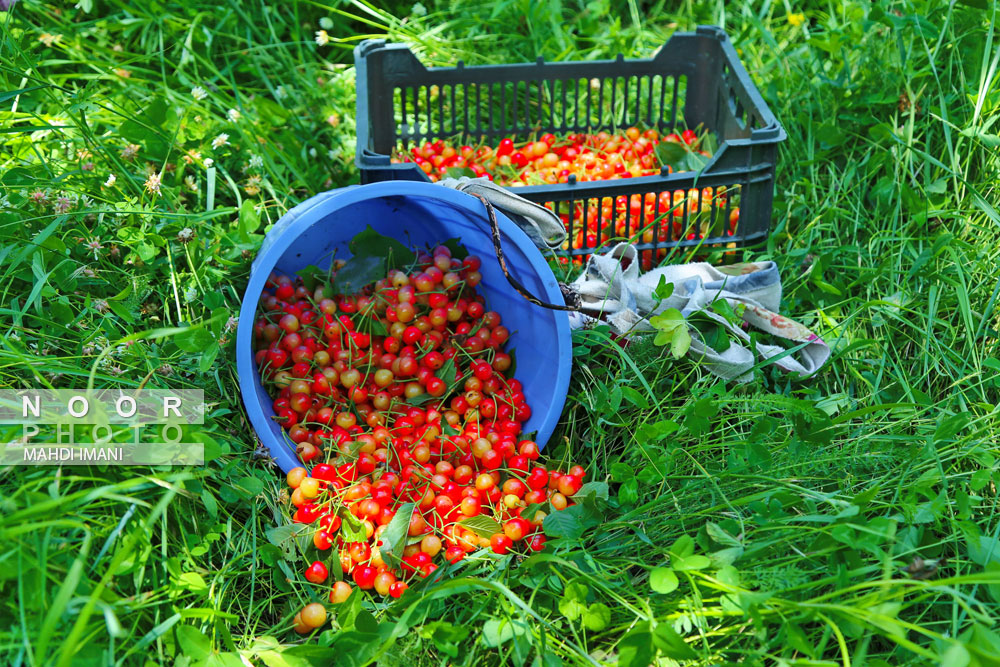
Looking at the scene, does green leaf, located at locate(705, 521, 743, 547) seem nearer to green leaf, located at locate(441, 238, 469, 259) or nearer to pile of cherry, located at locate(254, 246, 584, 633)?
pile of cherry, located at locate(254, 246, 584, 633)

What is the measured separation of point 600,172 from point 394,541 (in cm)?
134

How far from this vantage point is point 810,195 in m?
2.38

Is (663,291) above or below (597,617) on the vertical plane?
above

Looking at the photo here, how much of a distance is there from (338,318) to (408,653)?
0.88 m

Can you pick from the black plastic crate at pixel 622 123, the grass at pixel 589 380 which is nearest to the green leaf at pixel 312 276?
the grass at pixel 589 380

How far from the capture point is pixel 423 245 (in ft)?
7.13

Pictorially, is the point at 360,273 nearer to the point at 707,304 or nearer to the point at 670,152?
the point at 707,304

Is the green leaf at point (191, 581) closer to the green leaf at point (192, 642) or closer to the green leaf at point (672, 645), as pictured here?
the green leaf at point (192, 642)

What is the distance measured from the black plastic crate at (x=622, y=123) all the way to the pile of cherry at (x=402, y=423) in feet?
1.08

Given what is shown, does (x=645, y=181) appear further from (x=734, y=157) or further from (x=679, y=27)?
(x=679, y=27)

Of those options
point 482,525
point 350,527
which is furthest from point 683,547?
point 350,527

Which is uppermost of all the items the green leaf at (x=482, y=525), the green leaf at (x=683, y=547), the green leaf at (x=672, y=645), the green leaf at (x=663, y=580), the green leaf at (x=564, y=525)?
the green leaf at (x=683, y=547)

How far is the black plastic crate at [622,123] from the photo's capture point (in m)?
2.07

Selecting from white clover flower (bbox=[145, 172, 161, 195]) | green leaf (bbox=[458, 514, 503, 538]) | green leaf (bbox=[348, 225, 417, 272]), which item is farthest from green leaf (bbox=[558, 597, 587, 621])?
white clover flower (bbox=[145, 172, 161, 195])
